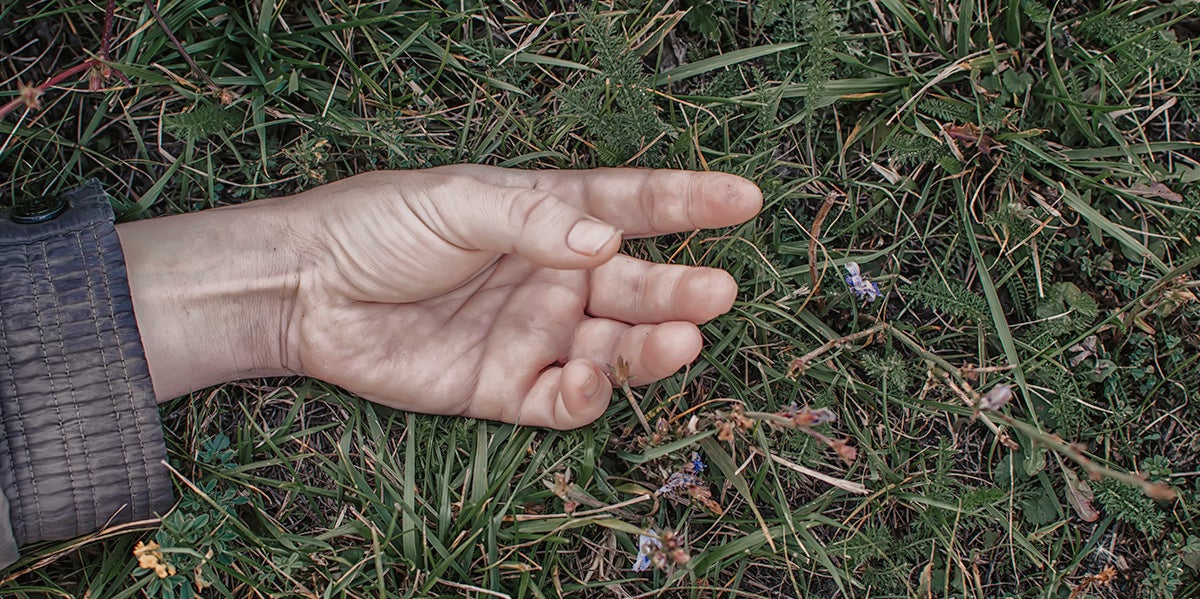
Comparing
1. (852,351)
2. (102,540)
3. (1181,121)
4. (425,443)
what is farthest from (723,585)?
(1181,121)

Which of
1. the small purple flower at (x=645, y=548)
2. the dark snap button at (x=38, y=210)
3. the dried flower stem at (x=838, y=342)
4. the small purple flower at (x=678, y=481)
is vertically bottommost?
the small purple flower at (x=645, y=548)

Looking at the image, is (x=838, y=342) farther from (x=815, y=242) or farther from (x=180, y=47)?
(x=180, y=47)

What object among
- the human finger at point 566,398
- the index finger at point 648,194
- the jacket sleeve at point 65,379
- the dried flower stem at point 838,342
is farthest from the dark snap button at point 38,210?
the dried flower stem at point 838,342

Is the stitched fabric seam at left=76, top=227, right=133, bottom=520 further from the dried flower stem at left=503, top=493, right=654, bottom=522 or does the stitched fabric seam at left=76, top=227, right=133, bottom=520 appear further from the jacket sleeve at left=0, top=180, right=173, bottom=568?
the dried flower stem at left=503, top=493, right=654, bottom=522

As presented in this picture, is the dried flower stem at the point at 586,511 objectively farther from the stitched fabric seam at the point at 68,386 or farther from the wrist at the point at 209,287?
the stitched fabric seam at the point at 68,386

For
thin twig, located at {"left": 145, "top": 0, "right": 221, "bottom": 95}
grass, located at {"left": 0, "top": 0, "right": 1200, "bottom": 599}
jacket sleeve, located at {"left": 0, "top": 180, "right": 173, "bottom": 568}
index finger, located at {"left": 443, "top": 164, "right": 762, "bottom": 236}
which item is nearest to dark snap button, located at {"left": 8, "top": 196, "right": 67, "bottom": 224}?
jacket sleeve, located at {"left": 0, "top": 180, "right": 173, "bottom": 568}

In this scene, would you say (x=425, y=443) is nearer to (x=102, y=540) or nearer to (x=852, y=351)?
(x=102, y=540)
